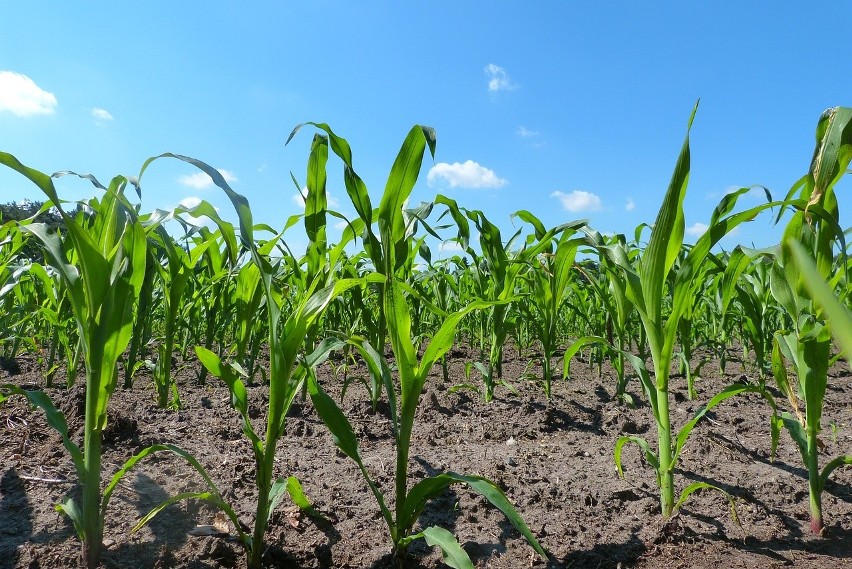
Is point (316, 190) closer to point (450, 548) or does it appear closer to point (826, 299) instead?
point (450, 548)

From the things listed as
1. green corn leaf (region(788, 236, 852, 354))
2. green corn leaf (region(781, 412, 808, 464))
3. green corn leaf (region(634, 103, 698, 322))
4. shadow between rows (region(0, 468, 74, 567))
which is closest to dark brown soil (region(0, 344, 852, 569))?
shadow between rows (region(0, 468, 74, 567))

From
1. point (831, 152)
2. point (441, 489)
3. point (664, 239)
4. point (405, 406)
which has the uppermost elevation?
point (831, 152)

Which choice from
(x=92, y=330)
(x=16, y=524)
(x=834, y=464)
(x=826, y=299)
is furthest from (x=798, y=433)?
(x=16, y=524)

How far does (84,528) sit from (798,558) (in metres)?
1.80

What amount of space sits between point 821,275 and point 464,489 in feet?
3.90

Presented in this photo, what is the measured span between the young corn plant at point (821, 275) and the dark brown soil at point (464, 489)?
29cm

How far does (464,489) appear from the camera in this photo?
174 cm

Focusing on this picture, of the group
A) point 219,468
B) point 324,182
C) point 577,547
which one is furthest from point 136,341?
point 577,547

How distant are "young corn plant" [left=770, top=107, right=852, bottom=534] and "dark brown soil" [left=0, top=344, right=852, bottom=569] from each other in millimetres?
294

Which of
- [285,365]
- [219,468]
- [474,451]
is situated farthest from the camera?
[474,451]

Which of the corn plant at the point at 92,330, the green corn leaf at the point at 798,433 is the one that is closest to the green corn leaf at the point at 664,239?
the green corn leaf at the point at 798,433

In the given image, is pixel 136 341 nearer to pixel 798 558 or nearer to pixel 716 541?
pixel 716 541

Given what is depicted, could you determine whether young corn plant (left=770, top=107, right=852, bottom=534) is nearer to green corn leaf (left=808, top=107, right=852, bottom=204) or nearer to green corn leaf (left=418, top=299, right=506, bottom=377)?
green corn leaf (left=808, top=107, right=852, bottom=204)

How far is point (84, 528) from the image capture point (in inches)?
48.3
